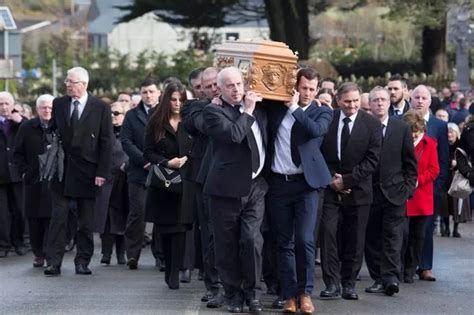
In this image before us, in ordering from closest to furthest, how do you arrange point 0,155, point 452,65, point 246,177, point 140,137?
1. point 246,177
2. point 140,137
3. point 0,155
4. point 452,65

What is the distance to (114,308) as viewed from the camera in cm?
1178

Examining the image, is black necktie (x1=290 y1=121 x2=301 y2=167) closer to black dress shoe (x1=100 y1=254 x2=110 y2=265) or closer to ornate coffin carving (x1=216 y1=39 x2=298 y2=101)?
ornate coffin carving (x1=216 y1=39 x2=298 y2=101)

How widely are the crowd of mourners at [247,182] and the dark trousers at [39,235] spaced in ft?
0.07

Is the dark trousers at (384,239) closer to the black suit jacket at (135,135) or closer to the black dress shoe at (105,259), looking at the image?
the black suit jacket at (135,135)

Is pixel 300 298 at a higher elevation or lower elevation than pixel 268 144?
lower

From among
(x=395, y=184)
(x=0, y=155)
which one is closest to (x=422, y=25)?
(x=0, y=155)

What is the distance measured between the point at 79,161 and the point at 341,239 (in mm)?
3134

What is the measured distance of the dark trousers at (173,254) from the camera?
13172 millimetres

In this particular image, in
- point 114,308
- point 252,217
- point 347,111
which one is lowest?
point 114,308

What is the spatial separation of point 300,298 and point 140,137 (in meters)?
4.26

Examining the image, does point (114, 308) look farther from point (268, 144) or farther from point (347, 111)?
point (347, 111)

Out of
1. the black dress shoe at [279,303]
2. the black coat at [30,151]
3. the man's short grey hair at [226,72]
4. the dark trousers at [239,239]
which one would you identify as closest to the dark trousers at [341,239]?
the black dress shoe at [279,303]

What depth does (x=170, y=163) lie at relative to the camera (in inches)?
515

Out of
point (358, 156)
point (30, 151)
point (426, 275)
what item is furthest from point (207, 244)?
point (30, 151)
